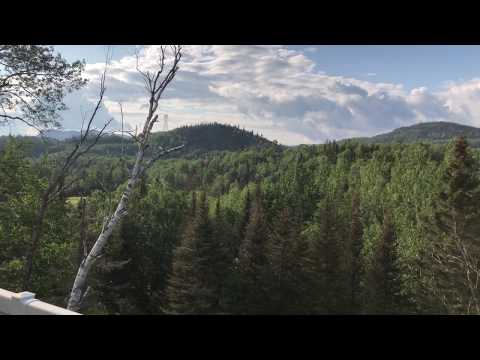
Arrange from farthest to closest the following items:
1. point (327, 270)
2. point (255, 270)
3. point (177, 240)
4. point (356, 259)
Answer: point (177, 240)
point (356, 259)
point (327, 270)
point (255, 270)

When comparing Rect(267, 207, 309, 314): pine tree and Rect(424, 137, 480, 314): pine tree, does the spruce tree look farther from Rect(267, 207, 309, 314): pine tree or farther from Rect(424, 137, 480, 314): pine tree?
Rect(424, 137, 480, 314): pine tree

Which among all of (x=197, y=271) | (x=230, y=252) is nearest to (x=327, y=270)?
(x=230, y=252)

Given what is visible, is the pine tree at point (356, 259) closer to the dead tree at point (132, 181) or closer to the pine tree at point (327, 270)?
the pine tree at point (327, 270)

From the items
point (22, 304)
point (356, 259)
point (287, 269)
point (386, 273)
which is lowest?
point (287, 269)

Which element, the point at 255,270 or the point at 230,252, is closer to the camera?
the point at 255,270

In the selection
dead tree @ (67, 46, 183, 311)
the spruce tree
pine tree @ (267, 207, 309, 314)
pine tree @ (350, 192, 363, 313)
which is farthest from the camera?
pine tree @ (350, 192, 363, 313)

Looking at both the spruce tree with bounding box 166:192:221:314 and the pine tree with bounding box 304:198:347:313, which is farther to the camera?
the pine tree with bounding box 304:198:347:313

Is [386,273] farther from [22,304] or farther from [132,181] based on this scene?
[22,304]

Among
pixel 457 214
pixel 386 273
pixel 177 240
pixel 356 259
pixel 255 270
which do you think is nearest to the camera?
pixel 457 214

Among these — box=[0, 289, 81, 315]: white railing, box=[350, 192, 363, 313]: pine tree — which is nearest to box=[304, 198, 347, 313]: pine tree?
box=[350, 192, 363, 313]: pine tree

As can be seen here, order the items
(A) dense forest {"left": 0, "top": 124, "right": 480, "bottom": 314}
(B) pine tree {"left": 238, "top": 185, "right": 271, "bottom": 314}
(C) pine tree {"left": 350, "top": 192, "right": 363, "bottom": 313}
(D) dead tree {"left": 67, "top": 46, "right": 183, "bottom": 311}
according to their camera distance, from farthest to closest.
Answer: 1. (C) pine tree {"left": 350, "top": 192, "right": 363, "bottom": 313}
2. (B) pine tree {"left": 238, "top": 185, "right": 271, "bottom": 314}
3. (A) dense forest {"left": 0, "top": 124, "right": 480, "bottom": 314}
4. (D) dead tree {"left": 67, "top": 46, "right": 183, "bottom": 311}

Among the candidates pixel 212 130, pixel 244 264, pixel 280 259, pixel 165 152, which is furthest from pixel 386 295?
pixel 212 130
